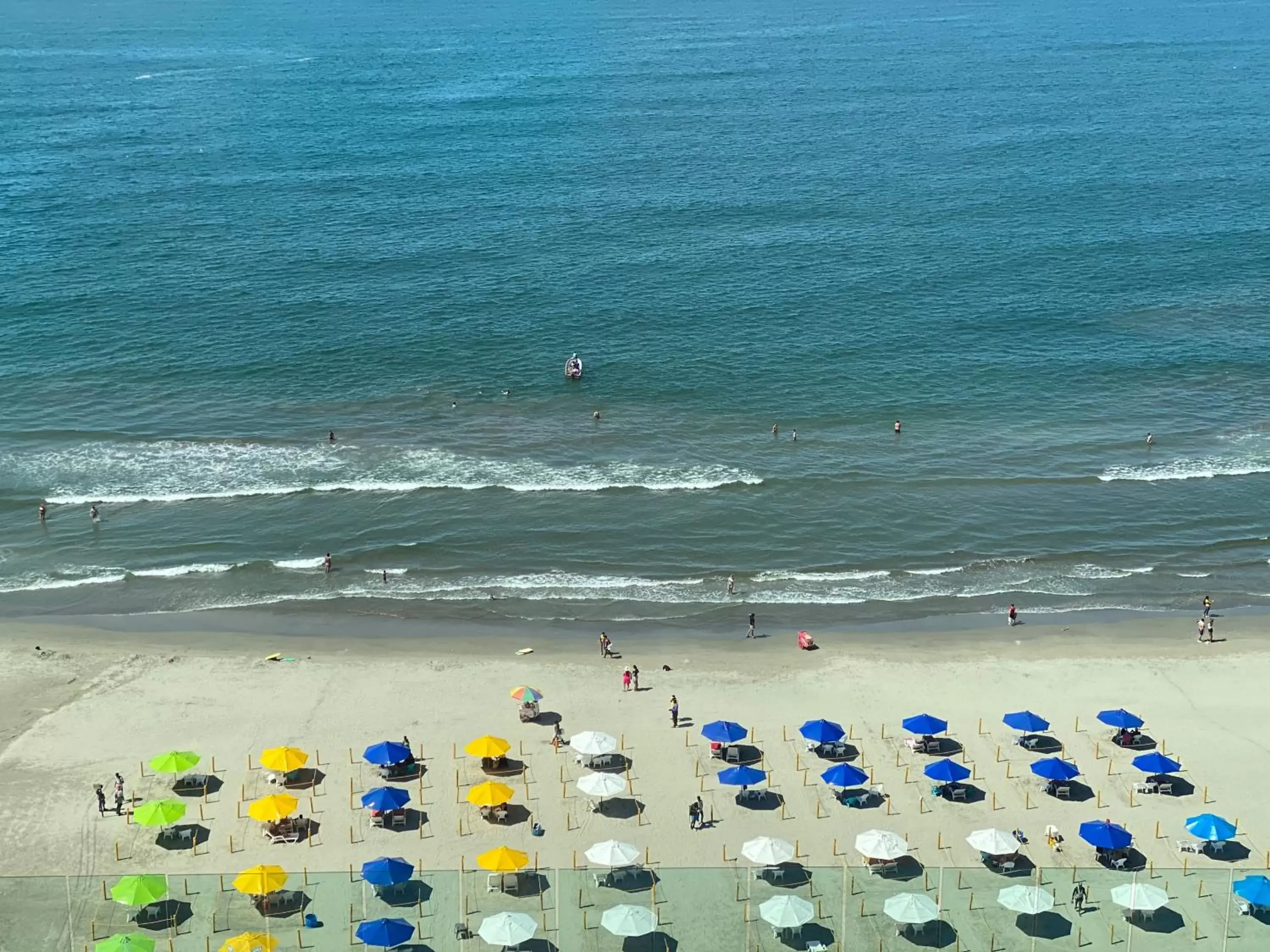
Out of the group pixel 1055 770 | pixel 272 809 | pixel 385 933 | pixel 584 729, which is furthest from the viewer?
pixel 584 729

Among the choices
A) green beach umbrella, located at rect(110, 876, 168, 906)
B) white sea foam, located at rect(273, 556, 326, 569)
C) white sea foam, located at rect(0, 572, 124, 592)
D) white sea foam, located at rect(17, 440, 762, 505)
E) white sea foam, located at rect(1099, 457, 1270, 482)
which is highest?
white sea foam, located at rect(1099, 457, 1270, 482)

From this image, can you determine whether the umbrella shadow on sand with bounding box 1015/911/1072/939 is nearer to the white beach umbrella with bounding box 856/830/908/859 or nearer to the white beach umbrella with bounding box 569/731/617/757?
the white beach umbrella with bounding box 856/830/908/859

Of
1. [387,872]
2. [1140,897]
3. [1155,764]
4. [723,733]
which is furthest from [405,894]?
[1155,764]

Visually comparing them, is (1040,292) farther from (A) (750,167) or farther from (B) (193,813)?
Result: (B) (193,813)

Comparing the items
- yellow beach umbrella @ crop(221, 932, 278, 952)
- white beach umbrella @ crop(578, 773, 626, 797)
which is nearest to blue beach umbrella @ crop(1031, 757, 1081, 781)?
white beach umbrella @ crop(578, 773, 626, 797)

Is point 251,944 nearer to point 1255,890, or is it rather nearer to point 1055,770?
point 1055,770

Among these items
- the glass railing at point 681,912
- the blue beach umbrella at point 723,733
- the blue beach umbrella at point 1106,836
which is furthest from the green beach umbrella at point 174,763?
the blue beach umbrella at point 1106,836
